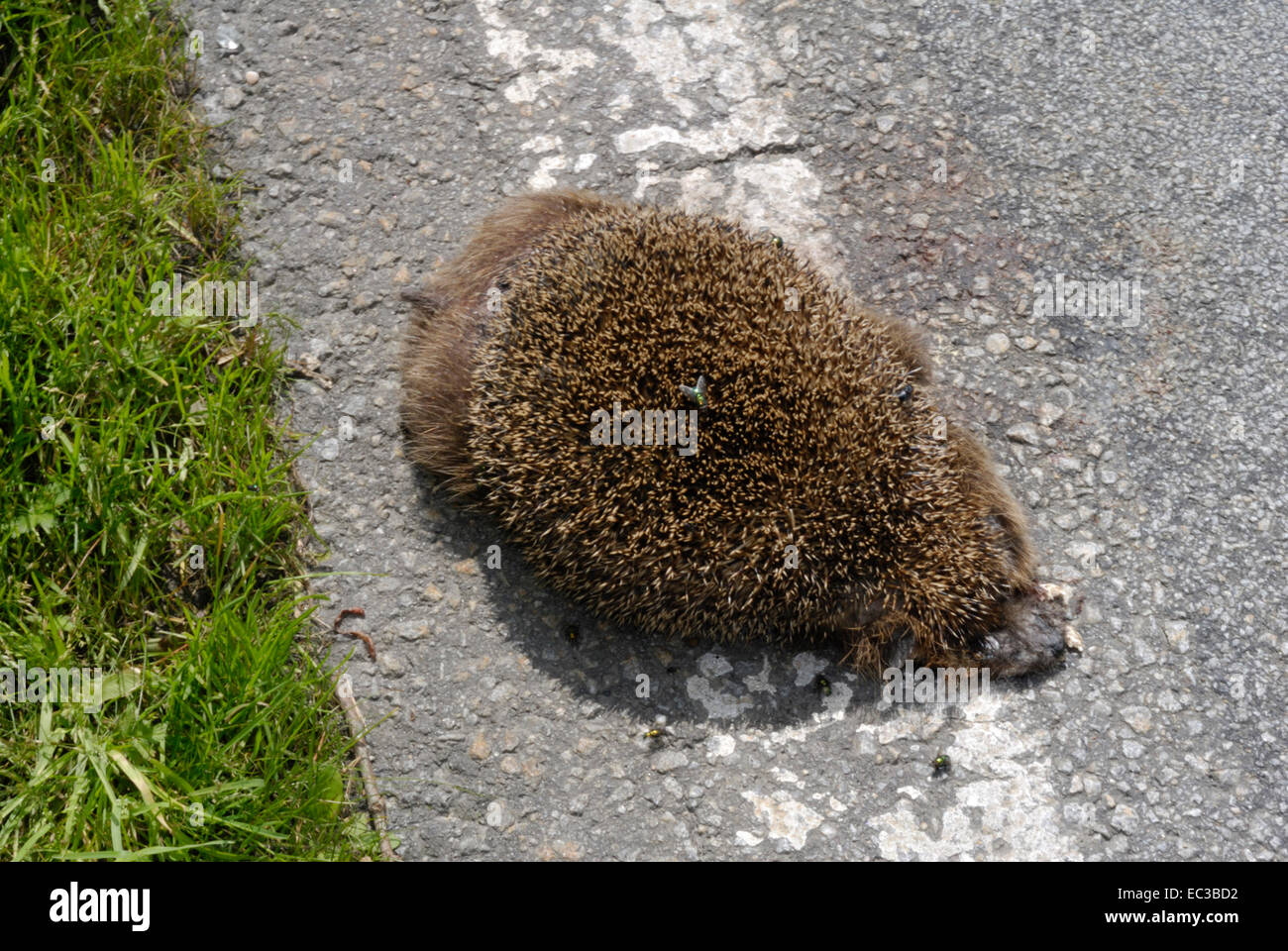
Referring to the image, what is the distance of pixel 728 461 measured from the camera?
4.05 meters

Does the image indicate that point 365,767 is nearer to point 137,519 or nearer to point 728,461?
point 137,519

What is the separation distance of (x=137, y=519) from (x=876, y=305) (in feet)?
11.7

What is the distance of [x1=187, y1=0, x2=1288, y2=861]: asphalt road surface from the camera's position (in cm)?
427

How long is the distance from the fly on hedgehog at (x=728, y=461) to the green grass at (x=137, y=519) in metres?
1.04

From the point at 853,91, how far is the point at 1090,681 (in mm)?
3420

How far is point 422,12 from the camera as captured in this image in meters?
6.27

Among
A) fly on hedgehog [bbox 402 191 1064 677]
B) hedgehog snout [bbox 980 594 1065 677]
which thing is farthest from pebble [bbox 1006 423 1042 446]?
hedgehog snout [bbox 980 594 1065 677]

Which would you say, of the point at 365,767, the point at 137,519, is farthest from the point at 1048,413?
the point at 137,519

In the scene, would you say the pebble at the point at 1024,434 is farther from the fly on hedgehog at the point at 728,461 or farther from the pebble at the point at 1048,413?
the fly on hedgehog at the point at 728,461

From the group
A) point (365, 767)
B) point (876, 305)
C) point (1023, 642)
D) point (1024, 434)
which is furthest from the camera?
point (876, 305)

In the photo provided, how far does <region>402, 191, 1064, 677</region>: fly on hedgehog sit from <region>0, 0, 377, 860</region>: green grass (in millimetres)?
1042

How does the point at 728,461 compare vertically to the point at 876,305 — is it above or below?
below

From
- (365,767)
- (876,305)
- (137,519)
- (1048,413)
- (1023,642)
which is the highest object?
(876,305)

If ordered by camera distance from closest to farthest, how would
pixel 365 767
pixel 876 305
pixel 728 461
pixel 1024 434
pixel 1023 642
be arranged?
pixel 728 461 < pixel 365 767 < pixel 1023 642 < pixel 1024 434 < pixel 876 305
